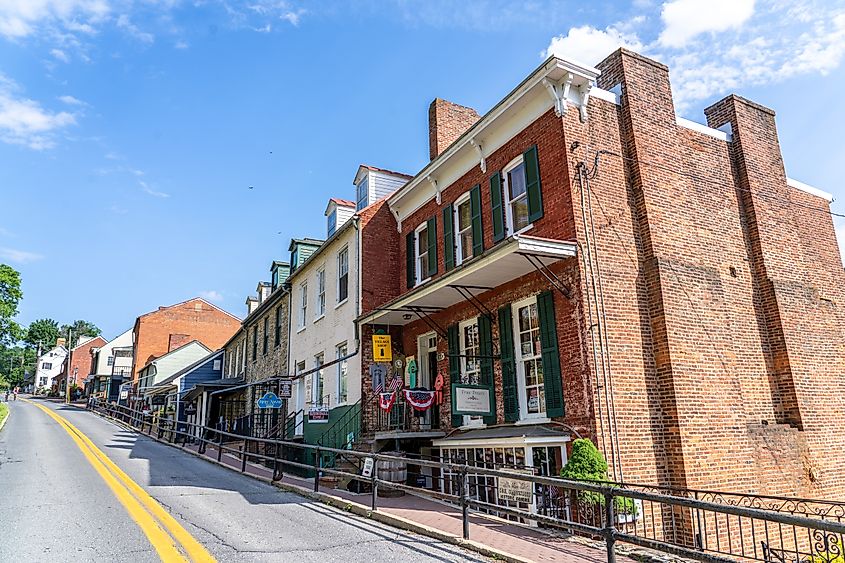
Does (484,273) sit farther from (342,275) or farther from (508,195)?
(342,275)

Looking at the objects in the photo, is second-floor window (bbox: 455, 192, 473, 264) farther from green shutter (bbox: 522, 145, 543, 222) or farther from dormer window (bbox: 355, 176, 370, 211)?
dormer window (bbox: 355, 176, 370, 211)

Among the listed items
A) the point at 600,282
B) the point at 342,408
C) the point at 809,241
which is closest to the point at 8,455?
the point at 342,408

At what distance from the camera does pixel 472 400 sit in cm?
1250

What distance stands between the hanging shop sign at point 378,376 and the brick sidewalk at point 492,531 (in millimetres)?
4257

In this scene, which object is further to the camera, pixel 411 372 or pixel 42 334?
pixel 42 334

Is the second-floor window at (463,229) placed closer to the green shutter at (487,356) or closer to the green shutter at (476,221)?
the green shutter at (476,221)

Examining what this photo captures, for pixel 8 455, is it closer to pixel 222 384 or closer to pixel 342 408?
pixel 342 408

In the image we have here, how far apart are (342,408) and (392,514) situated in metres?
7.83

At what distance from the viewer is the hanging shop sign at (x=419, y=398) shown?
1416 centimetres

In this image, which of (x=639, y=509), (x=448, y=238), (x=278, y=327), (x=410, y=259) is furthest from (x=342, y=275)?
(x=639, y=509)

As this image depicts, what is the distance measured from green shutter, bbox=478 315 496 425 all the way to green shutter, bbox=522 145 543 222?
2651 millimetres

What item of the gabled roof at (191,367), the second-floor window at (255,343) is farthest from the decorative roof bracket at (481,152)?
the gabled roof at (191,367)

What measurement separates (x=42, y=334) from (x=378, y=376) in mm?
127086

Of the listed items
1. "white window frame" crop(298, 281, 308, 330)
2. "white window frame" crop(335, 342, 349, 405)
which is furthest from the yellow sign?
Answer: "white window frame" crop(298, 281, 308, 330)
